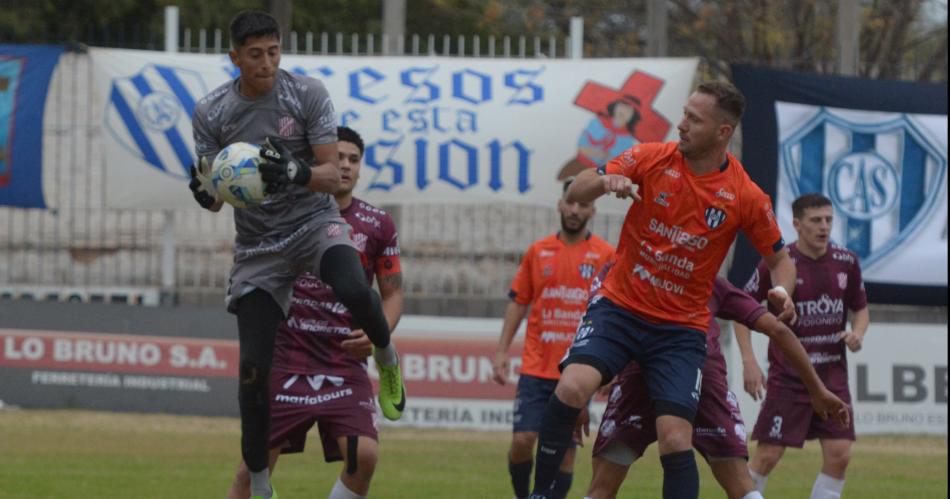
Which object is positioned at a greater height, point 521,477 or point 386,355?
point 386,355

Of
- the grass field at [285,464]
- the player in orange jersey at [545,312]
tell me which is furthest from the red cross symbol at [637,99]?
the player in orange jersey at [545,312]

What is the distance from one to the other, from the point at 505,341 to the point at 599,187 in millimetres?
4121

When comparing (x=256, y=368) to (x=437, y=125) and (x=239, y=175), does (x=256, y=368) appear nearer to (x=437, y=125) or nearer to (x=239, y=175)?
(x=239, y=175)

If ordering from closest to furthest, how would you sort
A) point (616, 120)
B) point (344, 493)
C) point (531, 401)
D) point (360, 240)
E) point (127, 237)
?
point (344, 493) → point (360, 240) → point (531, 401) → point (616, 120) → point (127, 237)

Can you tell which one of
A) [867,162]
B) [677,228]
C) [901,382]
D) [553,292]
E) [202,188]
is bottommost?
[901,382]

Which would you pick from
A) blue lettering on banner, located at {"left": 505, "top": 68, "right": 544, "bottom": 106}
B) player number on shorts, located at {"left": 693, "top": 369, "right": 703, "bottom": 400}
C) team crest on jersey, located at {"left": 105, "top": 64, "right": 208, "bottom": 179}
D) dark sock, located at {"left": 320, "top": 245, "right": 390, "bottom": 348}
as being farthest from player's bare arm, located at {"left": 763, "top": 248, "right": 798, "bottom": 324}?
team crest on jersey, located at {"left": 105, "top": 64, "right": 208, "bottom": 179}

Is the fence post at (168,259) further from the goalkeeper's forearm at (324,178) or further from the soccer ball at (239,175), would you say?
the soccer ball at (239,175)

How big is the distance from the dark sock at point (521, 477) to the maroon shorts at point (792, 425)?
58.4 inches

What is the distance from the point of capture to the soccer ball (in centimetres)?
720

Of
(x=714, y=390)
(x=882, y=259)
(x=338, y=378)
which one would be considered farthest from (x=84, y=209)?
(x=714, y=390)

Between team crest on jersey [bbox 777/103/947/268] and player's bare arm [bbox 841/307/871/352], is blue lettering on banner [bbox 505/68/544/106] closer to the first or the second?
team crest on jersey [bbox 777/103/947/268]

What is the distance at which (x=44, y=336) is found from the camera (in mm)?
17500

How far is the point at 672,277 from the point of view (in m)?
7.86

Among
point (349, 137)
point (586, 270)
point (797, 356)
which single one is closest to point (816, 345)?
point (586, 270)
